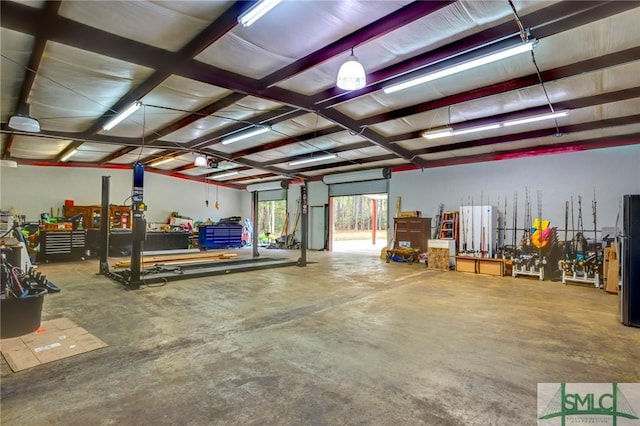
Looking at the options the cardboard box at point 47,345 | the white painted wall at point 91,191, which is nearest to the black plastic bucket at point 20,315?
the cardboard box at point 47,345

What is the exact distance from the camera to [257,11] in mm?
2863

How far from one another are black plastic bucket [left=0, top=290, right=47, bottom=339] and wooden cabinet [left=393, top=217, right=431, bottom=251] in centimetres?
833

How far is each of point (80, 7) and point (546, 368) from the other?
18.1 feet

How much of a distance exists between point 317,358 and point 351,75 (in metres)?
2.82

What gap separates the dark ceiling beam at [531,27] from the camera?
2986mm

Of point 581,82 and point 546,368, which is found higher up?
point 581,82

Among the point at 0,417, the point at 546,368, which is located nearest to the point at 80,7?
the point at 0,417

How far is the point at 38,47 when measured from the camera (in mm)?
3668

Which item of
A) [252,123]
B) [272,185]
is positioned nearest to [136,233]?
[252,123]

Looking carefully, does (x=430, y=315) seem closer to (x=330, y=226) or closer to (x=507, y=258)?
(x=507, y=258)

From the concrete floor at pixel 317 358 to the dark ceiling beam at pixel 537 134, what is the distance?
335 centimetres

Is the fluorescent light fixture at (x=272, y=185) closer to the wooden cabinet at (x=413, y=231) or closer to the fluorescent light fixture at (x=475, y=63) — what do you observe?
the wooden cabinet at (x=413, y=231)

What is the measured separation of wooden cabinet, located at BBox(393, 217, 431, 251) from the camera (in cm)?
918

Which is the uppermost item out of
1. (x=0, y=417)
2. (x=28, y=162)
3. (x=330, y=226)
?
(x=28, y=162)
